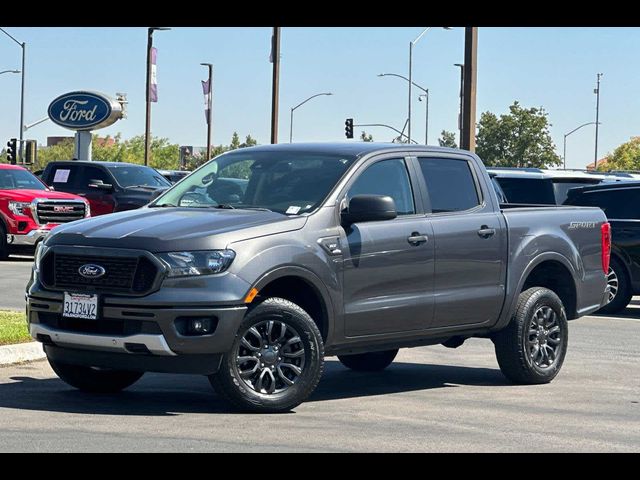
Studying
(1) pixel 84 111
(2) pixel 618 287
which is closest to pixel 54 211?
(2) pixel 618 287

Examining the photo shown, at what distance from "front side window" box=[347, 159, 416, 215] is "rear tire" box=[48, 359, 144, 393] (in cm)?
222

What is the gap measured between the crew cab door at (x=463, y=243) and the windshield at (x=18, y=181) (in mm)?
17093

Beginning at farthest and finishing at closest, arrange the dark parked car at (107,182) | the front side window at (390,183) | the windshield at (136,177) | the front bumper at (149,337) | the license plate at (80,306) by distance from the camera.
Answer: the windshield at (136,177) < the dark parked car at (107,182) < the front side window at (390,183) < the license plate at (80,306) < the front bumper at (149,337)

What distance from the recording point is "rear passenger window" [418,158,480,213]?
1042 centimetres

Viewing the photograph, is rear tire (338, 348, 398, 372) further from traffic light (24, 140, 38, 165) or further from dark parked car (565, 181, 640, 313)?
traffic light (24, 140, 38, 165)

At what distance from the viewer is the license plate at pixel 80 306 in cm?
877

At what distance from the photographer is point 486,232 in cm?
1054

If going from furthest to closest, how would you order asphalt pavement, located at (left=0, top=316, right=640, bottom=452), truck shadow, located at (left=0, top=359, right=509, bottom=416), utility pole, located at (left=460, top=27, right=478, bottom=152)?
1. utility pole, located at (left=460, top=27, right=478, bottom=152)
2. truck shadow, located at (left=0, top=359, right=509, bottom=416)
3. asphalt pavement, located at (left=0, top=316, right=640, bottom=452)

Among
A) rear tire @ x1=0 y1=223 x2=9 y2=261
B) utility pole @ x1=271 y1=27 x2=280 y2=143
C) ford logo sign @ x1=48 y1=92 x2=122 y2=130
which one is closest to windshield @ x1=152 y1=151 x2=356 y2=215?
rear tire @ x1=0 y1=223 x2=9 y2=261

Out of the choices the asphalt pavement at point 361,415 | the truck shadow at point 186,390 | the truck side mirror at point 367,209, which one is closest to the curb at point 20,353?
the asphalt pavement at point 361,415

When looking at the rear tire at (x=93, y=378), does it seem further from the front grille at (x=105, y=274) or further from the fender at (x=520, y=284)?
the fender at (x=520, y=284)

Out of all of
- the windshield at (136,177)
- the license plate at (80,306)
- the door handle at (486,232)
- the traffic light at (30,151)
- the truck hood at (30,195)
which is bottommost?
the license plate at (80,306)

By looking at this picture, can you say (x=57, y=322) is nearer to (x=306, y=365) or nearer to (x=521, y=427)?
(x=306, y=365)

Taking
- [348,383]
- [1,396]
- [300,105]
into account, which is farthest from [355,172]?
[300,105]
